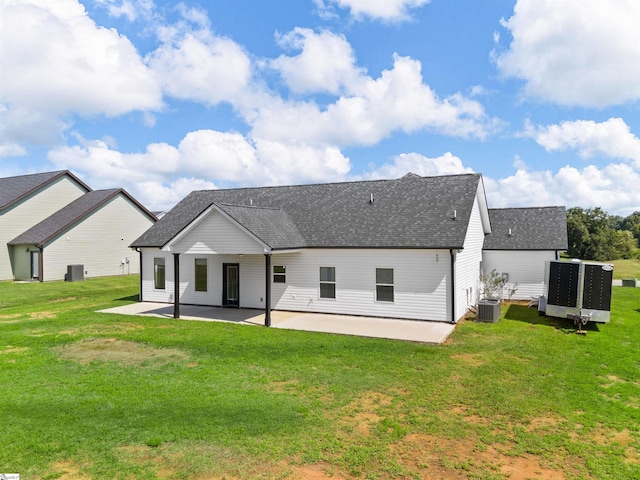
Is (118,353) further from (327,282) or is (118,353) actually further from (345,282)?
(345,282)

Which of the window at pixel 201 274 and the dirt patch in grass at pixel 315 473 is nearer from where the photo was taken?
the dirt patch in grass at pixel 315 473

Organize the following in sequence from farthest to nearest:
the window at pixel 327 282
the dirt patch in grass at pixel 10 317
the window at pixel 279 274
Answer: the window at pixel 279 274 < the window at pixel 327 282 < the dirt patch in grass at pixel 10 317

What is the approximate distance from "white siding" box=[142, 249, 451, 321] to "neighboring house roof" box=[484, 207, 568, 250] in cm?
873

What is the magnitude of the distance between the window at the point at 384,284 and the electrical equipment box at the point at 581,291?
20.6ft

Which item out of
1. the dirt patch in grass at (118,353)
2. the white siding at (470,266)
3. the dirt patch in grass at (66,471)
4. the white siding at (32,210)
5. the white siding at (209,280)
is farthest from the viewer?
the white siding at (32,210)

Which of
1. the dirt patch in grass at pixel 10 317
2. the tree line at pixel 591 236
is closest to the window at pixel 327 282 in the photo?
the dirt patch in grass at pixel 10 317

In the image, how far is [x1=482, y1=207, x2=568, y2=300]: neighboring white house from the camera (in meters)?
22.0

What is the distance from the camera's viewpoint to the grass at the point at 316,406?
19.7ft

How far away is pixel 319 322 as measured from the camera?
1609cm

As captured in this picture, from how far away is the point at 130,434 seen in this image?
6789 mm

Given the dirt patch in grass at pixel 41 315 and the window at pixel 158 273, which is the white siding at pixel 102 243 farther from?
the window at pixel 158 273

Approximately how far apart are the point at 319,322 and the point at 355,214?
590cm

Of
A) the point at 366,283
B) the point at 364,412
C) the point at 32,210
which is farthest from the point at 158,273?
the point at 32,210

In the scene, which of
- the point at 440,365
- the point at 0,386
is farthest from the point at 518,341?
the point at 0,386
